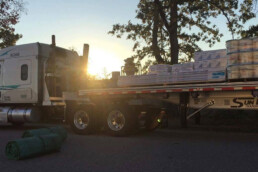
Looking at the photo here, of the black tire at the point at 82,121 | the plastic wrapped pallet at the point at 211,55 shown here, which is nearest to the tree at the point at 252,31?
the plastic wrapped pallet at the point at 211,55

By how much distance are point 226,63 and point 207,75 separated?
0.65 meters

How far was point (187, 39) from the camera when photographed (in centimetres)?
2156

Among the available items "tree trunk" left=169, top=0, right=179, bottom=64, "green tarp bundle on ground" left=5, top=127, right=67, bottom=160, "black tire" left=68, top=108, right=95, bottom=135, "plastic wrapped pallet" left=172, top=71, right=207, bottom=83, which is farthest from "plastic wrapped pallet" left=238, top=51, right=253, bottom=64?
"tree trunk" left=169, top=0, right=179, bottom=64

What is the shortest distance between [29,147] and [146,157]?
2558mm

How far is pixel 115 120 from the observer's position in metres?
10.4

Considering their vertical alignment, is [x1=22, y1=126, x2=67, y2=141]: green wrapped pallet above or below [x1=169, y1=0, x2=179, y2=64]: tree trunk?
below

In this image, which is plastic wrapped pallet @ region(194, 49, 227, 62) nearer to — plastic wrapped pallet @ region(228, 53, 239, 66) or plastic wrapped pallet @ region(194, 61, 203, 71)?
plastic wrapped pallet @ region(194, 61, 203, 71)

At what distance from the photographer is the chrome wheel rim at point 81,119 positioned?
1100cm

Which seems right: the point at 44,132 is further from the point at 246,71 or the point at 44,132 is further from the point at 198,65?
the point at 246,71

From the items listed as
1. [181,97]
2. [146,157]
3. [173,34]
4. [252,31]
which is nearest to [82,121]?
[181,97]

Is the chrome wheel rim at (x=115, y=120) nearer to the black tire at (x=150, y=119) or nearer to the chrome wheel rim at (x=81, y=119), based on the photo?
the chrome wheel rim at (x=81, y=119)

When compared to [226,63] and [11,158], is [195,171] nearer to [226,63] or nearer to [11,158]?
[11,158]

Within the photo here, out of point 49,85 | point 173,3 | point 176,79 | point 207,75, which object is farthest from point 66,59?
point 173,3

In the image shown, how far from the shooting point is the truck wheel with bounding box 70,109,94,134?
10.8 meters
